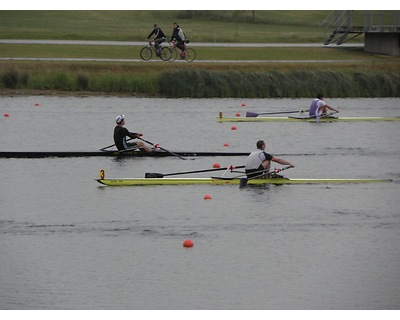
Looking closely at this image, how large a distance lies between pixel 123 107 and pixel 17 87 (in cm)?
567

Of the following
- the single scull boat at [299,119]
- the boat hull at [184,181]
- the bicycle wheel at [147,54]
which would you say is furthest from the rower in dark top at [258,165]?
the bicycle wheel at [147,54]

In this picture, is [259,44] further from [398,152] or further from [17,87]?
[398,152]

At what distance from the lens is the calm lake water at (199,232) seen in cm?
2030

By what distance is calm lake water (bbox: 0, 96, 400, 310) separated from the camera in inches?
799

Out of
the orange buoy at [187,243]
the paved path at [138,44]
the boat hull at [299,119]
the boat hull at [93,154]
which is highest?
the paved path at [138,44]

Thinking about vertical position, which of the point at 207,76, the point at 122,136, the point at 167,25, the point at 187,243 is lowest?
the point at 187,243

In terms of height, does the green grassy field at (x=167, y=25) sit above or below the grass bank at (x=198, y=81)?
above

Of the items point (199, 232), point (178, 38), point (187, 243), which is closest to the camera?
point (187, 243)

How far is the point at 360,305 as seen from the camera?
64.1 feet

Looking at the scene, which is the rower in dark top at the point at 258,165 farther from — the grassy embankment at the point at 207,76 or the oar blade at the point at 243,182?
the grassy embankment at the point at 207,76

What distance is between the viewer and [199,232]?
971 inches

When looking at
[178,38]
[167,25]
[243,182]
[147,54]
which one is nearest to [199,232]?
[243,182]

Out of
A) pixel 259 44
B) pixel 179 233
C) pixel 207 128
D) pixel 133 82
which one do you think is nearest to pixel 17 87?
pixel 133 82

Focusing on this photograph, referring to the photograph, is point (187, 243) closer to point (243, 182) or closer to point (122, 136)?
point (243, 182)
